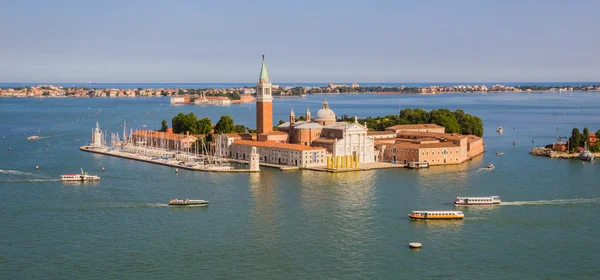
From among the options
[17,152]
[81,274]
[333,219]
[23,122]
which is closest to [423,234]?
[333,219]

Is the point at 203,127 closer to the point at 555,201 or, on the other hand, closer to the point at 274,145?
the point at 274,145

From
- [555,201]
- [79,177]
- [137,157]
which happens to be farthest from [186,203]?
[137,157]

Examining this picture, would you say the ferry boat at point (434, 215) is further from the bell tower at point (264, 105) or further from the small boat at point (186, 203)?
the bell tower at point (264, 105)

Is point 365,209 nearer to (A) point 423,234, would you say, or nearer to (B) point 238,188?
(A) point 423,234

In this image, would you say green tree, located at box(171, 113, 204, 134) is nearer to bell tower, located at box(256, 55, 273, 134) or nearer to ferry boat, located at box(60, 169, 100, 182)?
bell tower, located at box(256, 55, 273, 134)

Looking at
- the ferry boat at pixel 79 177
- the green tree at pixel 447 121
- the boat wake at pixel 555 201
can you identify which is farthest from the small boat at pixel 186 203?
the green tree at pixel 447 121
